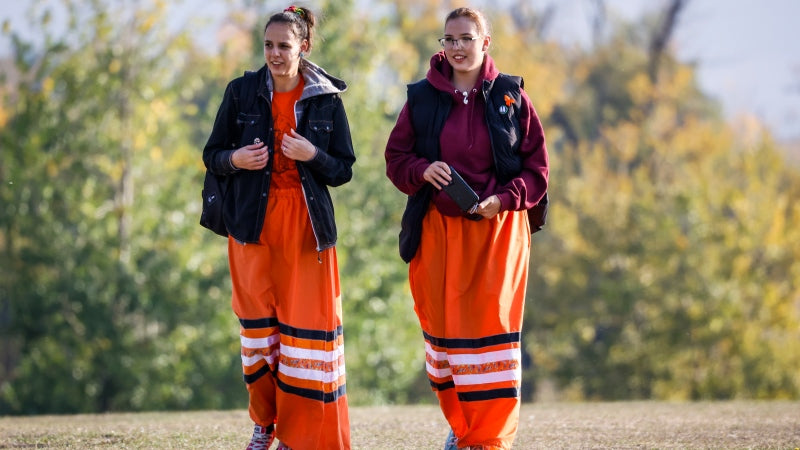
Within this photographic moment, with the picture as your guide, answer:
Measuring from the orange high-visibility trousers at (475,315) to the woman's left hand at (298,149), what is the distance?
24.6 inches

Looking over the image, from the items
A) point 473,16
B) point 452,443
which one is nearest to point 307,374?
point 452,443

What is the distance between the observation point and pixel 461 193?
504 cm

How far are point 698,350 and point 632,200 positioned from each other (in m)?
2.92

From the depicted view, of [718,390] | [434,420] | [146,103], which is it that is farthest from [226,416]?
[718,390]

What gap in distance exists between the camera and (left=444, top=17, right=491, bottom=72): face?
5.20 metres

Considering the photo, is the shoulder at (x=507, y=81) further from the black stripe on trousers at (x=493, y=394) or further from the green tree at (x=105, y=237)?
the green tree at (x=105, y=237)

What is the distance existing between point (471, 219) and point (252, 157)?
3.29ft

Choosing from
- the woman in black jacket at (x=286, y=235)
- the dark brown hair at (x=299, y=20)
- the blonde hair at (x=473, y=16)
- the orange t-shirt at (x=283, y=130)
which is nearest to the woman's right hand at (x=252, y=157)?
the woman in black jacket at (x=286, y=235)

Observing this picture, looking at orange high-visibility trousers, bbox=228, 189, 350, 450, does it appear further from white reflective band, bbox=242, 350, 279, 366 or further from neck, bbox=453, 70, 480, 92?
neck, bbox=453, 70, 480, 92

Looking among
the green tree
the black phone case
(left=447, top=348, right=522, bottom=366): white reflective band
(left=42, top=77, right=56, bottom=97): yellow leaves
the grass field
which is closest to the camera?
the black phone case

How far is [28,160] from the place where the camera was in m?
17.6

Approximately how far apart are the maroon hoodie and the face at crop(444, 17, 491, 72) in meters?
0.09

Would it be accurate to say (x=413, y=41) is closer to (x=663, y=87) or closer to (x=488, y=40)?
(x=663, y=87)

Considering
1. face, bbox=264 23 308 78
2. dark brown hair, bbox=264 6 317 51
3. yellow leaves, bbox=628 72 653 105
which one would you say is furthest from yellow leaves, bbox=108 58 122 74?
yellow leaves, bbox=628 72 653 105
